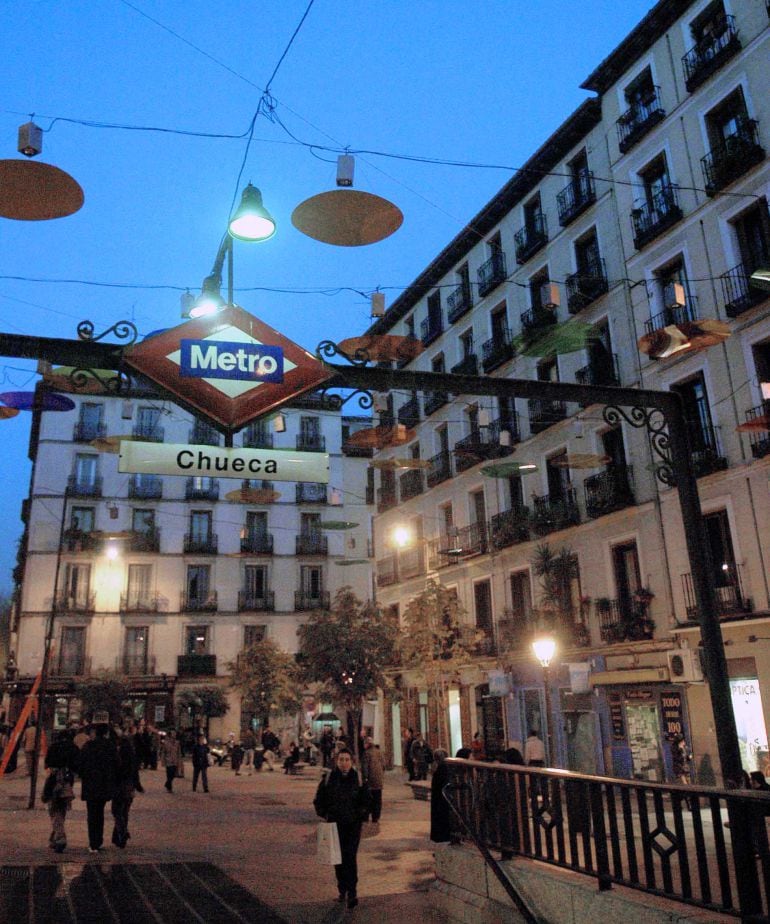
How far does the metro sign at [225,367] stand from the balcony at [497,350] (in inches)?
842

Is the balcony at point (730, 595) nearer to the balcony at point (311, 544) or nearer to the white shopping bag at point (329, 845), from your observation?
the white shopping bag at point (329, 845)

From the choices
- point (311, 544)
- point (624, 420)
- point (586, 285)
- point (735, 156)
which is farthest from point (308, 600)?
point (624, 420)

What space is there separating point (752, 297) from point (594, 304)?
6.62 meters

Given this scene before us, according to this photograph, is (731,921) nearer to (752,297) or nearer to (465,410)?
(752,297)

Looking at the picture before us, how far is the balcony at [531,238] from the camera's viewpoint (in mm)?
28447

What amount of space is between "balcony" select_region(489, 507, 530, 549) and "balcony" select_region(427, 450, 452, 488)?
430 cm

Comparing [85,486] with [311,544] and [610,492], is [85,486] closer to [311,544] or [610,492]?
[311,544]

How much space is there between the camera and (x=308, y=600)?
50.1 m

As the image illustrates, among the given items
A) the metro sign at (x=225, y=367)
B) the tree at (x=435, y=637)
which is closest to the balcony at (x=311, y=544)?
the tree at (x=435, y=637)

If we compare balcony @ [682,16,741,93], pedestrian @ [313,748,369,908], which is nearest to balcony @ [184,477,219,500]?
balcony @ [682,16,741,93]

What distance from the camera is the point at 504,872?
714 centimetres

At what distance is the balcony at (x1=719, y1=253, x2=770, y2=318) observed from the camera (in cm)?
1953

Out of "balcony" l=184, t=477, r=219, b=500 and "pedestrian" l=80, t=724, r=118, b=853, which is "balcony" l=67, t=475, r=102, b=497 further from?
"pedestrian" l=80, t=724, r=118, b=853

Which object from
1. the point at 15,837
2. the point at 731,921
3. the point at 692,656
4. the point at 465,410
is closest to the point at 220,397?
the point at 731,921
